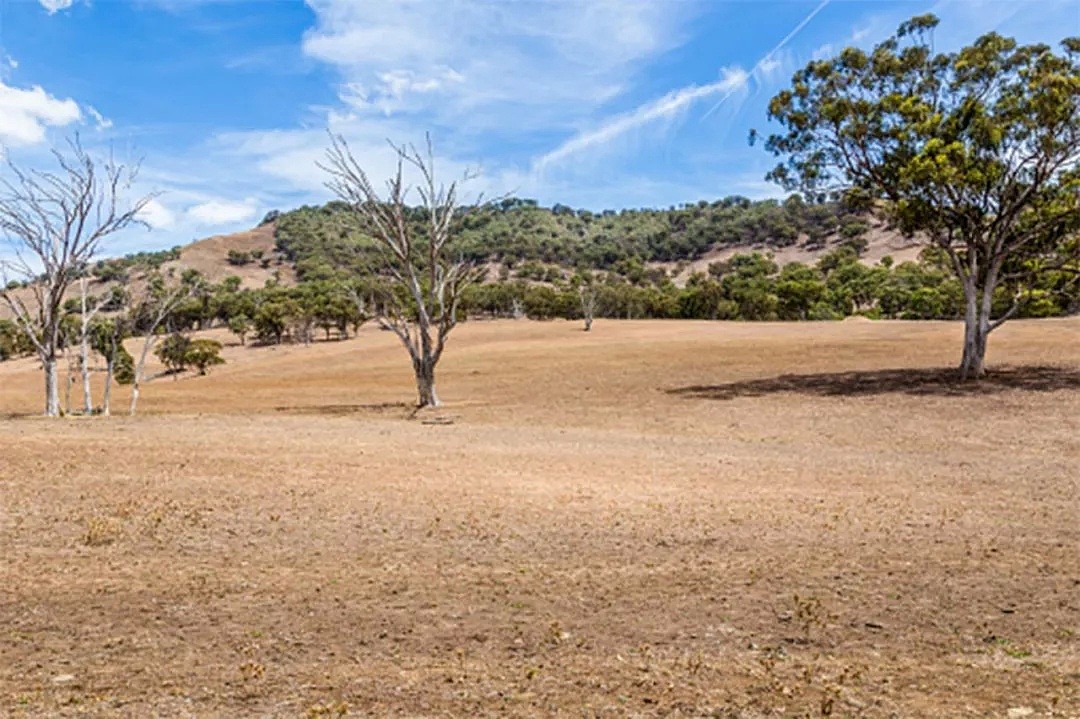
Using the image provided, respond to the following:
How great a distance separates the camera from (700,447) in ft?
Result: 62.4

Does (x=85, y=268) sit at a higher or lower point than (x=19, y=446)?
higher

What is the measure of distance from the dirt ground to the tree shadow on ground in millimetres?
6304

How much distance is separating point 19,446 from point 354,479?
7.78 m

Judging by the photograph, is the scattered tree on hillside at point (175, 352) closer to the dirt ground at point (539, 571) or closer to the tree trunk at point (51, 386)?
the tree trunk at point (51, 386)

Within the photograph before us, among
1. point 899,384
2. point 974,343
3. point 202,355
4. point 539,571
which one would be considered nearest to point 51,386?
point 539,571

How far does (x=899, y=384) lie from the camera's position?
30016mm

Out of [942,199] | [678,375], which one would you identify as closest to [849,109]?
[942,199]

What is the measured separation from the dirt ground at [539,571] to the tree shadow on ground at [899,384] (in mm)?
6304

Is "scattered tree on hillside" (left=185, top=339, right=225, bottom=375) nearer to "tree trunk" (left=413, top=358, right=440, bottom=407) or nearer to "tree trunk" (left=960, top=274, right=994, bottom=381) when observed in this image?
"tree trunk" (left=413, top=358, right=440, bottom=407)

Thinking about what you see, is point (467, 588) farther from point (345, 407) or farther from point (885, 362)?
point (885, 362)

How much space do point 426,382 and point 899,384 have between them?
19.0 meters

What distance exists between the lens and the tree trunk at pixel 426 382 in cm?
2902

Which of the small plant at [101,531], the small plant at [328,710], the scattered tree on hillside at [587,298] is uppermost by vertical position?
the scattered tree on hillside at [587,298]

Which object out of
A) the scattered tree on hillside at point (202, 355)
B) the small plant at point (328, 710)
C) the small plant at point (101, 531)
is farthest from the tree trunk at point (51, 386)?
the scattered tree on hillside at point (202, 355)
